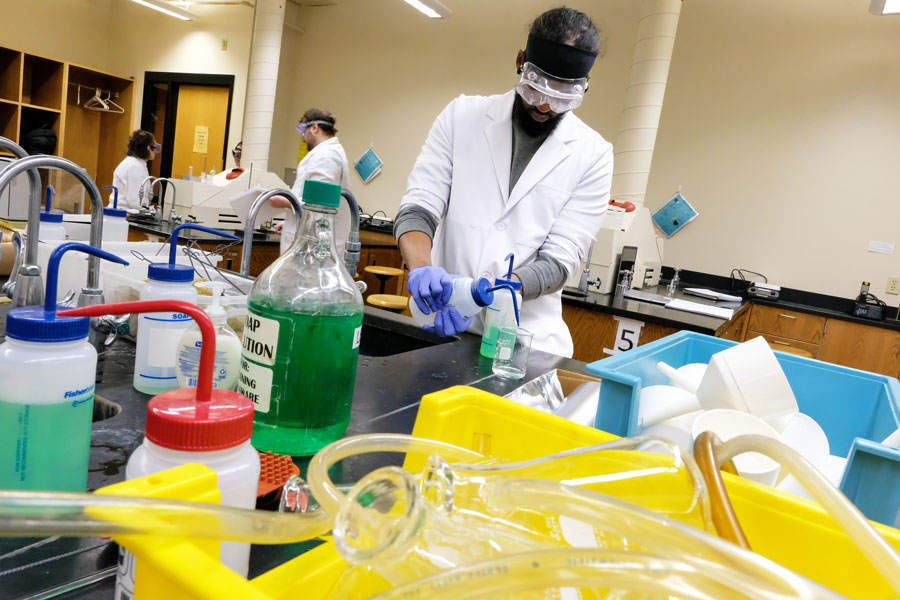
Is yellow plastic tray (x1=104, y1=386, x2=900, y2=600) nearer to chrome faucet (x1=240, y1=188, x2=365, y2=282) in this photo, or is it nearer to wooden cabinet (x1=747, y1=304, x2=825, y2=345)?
chrome faucet (x1=240, y1=188, x2=365, y2=282)

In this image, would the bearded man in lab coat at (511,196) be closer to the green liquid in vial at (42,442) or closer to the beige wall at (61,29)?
the green liquid in vial at (42,442)

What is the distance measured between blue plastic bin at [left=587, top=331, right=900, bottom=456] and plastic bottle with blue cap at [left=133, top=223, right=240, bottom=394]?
2.25ft

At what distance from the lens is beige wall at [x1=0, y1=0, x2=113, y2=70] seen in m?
6.79

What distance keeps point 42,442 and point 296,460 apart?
0.95 ft

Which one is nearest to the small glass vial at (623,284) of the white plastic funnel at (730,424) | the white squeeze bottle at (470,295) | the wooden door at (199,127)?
the white squeeze bottle at (470,295)

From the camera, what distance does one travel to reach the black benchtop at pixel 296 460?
49cm

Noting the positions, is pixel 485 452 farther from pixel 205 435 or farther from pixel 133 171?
pixel 133 171

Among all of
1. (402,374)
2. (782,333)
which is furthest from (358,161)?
(402,374)

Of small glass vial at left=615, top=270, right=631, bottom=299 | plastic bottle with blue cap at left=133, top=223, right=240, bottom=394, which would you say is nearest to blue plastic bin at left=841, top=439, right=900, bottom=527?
plastic bottle with blue cap at left=133, top=223, right=240, bottom=394

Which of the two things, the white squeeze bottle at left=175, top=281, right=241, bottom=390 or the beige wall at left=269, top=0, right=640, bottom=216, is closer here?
the white squeeze bottle at left=175, top=281, right=241, bottom=390

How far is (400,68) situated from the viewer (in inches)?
256

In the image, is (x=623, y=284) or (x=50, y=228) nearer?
(x=50, y=228)

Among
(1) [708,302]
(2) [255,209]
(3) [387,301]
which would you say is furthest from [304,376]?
(1) [708,302]

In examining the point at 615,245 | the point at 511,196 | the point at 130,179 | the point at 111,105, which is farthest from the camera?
the point at 111,105
